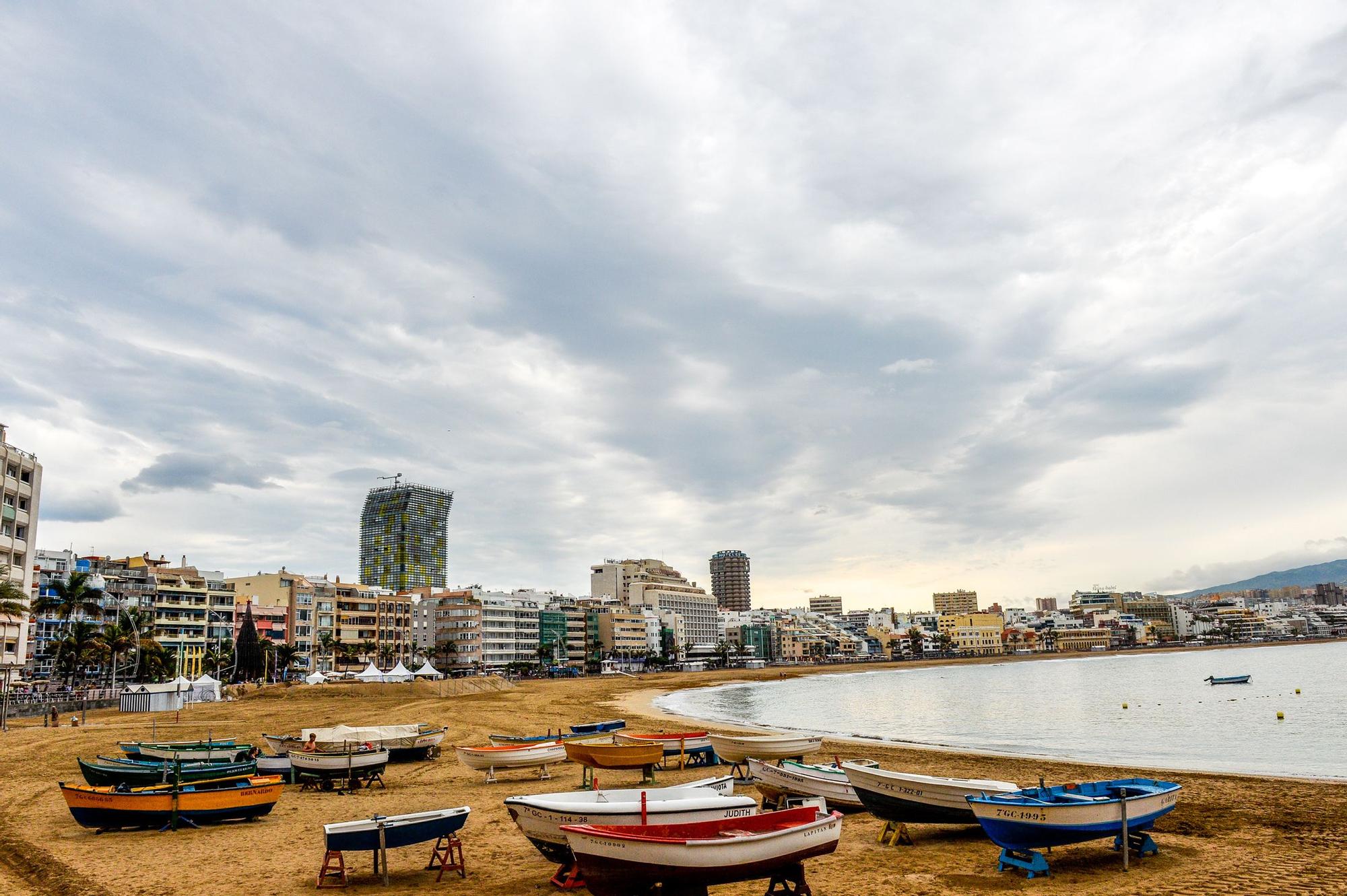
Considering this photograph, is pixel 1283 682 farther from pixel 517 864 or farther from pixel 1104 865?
pixel 517 864

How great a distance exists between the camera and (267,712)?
188 ft

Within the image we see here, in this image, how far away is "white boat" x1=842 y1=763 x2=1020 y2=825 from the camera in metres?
17.2

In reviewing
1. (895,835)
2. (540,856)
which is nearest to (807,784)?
(895,835)

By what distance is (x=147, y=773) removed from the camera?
23.7m

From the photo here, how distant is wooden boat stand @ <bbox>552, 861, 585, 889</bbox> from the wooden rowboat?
10.1 meters

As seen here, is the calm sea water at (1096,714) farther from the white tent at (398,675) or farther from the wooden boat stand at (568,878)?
the white tent at (398,675)

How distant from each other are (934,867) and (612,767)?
11.5 meters

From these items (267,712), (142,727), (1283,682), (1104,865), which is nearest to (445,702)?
(267,712)

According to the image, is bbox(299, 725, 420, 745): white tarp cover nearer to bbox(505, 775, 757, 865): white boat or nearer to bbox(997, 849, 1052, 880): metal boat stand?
bbox(505, 775, 757, 865): white boat

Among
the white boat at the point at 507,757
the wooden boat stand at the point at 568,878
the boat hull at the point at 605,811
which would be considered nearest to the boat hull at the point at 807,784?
the boat hull at the point at 605,811

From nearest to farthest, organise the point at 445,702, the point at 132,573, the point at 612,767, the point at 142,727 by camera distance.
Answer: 1. the point at 612,767
2. the point at 142,727
3. the point at 445,702
4. the point at 132,573

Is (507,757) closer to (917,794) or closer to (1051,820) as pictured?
(917,794)

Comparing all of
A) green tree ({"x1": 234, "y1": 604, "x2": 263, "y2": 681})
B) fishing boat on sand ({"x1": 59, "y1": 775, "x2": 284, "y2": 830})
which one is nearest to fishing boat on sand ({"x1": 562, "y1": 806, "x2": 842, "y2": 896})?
fishing boat on sand ({"x1": 59, "y1": 775, "x2": 284, "y2": 830})

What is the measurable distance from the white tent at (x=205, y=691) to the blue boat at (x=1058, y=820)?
67908mm
